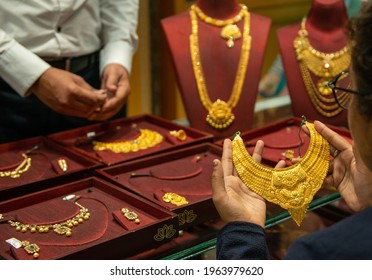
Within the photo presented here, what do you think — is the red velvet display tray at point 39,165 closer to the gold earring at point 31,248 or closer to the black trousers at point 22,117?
the black trousers at point 22,117

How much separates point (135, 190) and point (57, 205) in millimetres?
170

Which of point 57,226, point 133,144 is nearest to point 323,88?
point 133,144

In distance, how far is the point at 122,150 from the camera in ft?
5.30

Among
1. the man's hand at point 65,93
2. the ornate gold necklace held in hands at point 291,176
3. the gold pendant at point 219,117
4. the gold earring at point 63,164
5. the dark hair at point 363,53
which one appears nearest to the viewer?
the dark hair at point 363,53

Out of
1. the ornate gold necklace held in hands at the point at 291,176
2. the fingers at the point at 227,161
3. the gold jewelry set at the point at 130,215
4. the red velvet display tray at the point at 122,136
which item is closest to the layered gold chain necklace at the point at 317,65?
the red velvet display tray at the point at 122,136

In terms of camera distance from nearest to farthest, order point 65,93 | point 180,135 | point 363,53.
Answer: point 363,53, point 65,93, point 180,135

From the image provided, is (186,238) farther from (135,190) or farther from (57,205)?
(57,205)

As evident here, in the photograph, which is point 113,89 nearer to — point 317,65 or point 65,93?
point 65,93

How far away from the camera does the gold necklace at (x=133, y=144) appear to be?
63.7 inches

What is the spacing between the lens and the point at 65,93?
1.57 meters

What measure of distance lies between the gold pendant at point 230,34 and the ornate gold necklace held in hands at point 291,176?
26.6 inches

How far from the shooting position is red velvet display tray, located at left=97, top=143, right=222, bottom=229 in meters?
1.25

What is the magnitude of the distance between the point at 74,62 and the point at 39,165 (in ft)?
1.28
